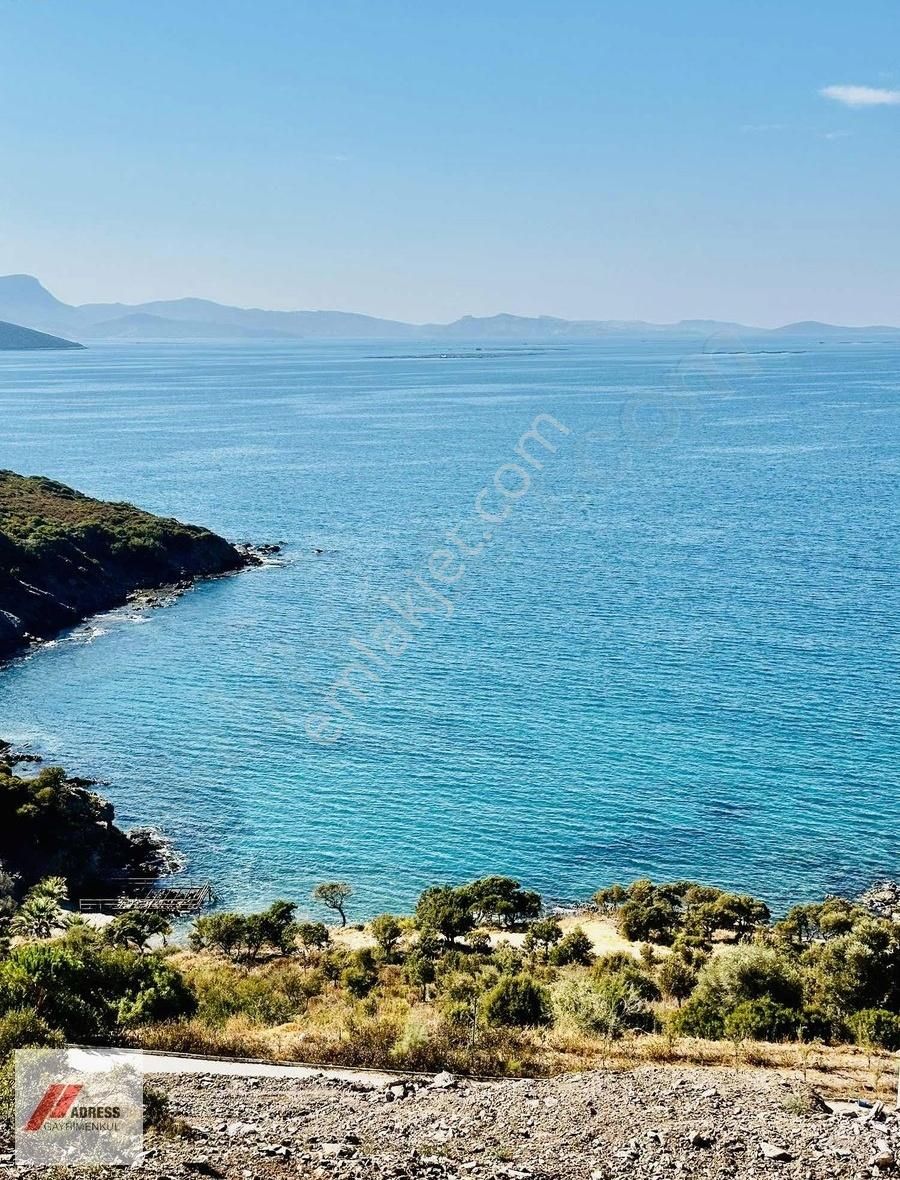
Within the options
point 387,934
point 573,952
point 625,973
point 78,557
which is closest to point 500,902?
point 573,952

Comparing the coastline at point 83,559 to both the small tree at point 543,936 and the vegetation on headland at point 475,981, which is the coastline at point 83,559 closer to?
the vegetation on headland at point 475,981

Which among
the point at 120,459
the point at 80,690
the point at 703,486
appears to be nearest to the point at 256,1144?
the point at 80,690

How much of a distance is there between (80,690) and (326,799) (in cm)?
2193

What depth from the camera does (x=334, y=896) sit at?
40000 mm

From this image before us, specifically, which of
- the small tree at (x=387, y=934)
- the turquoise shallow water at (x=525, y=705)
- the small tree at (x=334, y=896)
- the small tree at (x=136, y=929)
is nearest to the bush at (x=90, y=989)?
the small tree at (x=136, y=929)

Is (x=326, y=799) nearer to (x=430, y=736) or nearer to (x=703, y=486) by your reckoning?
(x=430, y=736)

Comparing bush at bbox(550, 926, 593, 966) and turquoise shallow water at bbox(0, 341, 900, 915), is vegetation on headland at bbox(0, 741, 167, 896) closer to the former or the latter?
turquoise shallow water at bbox(0, 341, 900, 915)

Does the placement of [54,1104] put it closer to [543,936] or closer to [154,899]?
[543,936]

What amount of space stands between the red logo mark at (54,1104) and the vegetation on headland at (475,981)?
2.03 metres

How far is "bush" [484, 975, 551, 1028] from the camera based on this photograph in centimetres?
2497

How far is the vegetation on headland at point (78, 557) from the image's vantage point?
254 ft

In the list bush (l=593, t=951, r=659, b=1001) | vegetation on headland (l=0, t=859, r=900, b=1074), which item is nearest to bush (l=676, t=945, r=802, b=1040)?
vegetation on headland (l=0, t=859, r=900, b=1074)

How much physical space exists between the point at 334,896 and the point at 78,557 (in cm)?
5555

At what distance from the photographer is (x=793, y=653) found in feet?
209
